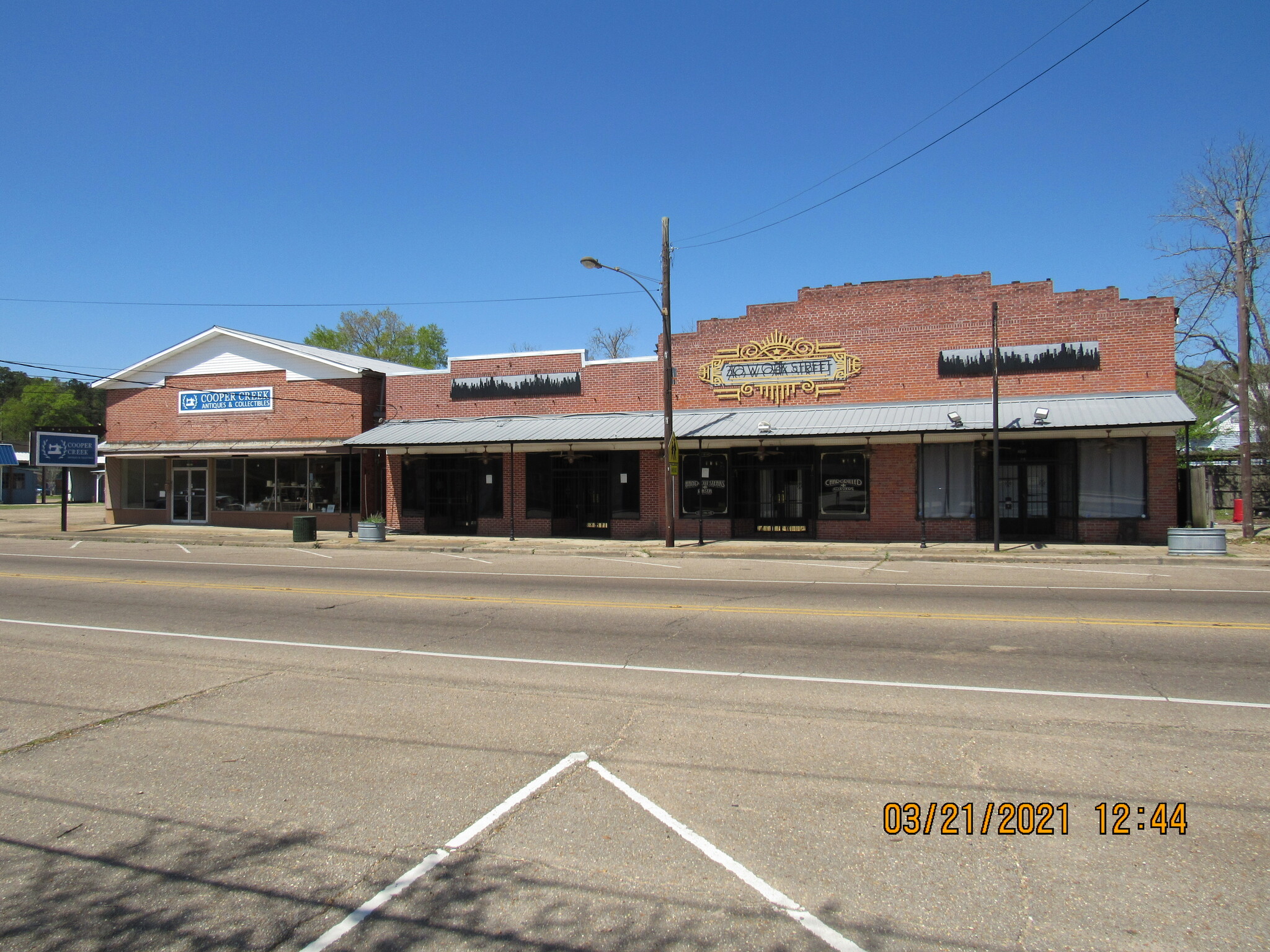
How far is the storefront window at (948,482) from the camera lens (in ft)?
70.8

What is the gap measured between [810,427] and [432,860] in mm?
18302

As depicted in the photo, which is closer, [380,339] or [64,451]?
[64,451]

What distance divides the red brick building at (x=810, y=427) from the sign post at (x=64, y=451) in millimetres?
8670

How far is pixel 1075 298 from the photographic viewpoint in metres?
20.6

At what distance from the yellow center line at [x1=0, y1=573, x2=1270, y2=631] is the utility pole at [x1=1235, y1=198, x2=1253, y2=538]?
43.1 ft

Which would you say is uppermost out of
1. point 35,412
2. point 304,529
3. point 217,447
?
point 35,412

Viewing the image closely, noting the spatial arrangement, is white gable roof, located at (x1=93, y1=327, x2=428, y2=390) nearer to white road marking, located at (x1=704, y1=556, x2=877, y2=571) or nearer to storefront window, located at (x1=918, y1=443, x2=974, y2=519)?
white road marking, located at (x1=704, y1=556, x2=877, y2=571)

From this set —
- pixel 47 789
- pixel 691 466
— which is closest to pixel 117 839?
pixel 47 789

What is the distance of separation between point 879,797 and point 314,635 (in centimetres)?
743

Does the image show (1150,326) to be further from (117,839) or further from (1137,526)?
(117,839)

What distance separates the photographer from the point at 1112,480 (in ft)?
67.5

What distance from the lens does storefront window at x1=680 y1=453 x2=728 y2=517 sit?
23.9m

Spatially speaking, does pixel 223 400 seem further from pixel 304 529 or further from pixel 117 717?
pixel 117 717

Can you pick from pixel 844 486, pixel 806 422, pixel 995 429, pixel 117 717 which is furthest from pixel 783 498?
pixel 117 717
